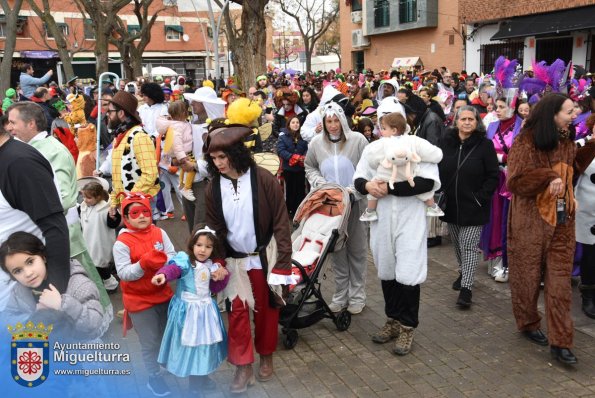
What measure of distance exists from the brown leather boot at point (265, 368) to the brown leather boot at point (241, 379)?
178mm

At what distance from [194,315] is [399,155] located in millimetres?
1942

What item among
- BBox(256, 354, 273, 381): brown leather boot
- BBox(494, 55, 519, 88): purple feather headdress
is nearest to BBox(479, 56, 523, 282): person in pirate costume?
BBox(494, 55, 519, 88): purple feather headdress

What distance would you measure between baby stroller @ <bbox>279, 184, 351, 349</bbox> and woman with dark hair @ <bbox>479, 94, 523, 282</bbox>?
2.12m

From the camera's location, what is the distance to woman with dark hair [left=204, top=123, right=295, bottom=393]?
13.3ft

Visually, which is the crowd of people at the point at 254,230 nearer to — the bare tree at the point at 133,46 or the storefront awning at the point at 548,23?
the storefront awning at the point at 548,23

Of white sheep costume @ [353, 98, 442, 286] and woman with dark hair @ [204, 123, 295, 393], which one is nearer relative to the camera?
woman with dark hair @ [204, 123, 295, 393]

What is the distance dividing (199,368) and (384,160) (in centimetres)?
209

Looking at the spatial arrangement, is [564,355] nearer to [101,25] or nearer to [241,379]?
[241,379]

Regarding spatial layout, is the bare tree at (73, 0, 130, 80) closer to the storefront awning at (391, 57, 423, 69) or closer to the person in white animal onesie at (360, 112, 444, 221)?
the storefront awning at (391, 57, 423, 69)

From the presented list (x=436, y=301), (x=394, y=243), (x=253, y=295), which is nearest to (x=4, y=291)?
(x=253, y=295)

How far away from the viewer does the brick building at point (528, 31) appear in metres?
25.0

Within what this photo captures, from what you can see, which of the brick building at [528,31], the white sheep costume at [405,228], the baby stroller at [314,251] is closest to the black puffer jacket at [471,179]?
the white sheep costume at [405,228]

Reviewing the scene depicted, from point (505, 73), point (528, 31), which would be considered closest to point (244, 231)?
point (505, 73)

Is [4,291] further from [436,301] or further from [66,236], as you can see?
[436,301]
